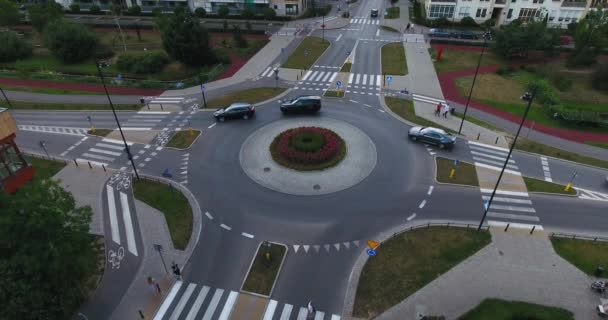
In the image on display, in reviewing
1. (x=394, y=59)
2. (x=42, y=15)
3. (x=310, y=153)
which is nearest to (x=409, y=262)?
(x=310, y=153)

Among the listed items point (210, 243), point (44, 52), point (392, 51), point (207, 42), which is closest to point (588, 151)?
point (392, 51)

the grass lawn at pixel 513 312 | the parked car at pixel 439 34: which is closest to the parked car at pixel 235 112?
the grass lawn at pixel 513 312

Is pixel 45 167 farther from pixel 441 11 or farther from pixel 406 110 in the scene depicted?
pixel 441 11

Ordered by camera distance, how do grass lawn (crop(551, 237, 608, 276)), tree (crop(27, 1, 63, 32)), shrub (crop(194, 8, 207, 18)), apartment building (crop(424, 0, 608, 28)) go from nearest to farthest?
grass lawn (crop(551, 237, 608, 276))
tree (crop(27, 1, 63, 32))
apartment building (crop(424, 0, 608, 28))
shrub (crop(194, 8, 207, 18))

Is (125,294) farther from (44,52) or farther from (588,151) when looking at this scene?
(44,52)

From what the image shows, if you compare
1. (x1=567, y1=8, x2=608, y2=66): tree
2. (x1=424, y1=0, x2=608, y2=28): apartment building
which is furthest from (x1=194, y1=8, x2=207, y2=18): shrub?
(x1=567, y1=8, x2=608, y2=66): tree

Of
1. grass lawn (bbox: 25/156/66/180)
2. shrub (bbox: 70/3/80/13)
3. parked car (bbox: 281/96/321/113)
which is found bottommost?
grass lawn (bbox: 25/156/66/180)

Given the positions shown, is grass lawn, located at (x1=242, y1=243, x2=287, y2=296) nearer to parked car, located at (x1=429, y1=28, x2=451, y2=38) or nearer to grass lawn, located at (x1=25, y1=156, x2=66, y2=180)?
grass lawn, located at (x1=25, y1=156, x2=66, y2=180)

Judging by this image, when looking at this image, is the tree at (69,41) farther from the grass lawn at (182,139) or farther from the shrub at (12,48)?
the grass lawn at (182,139)
